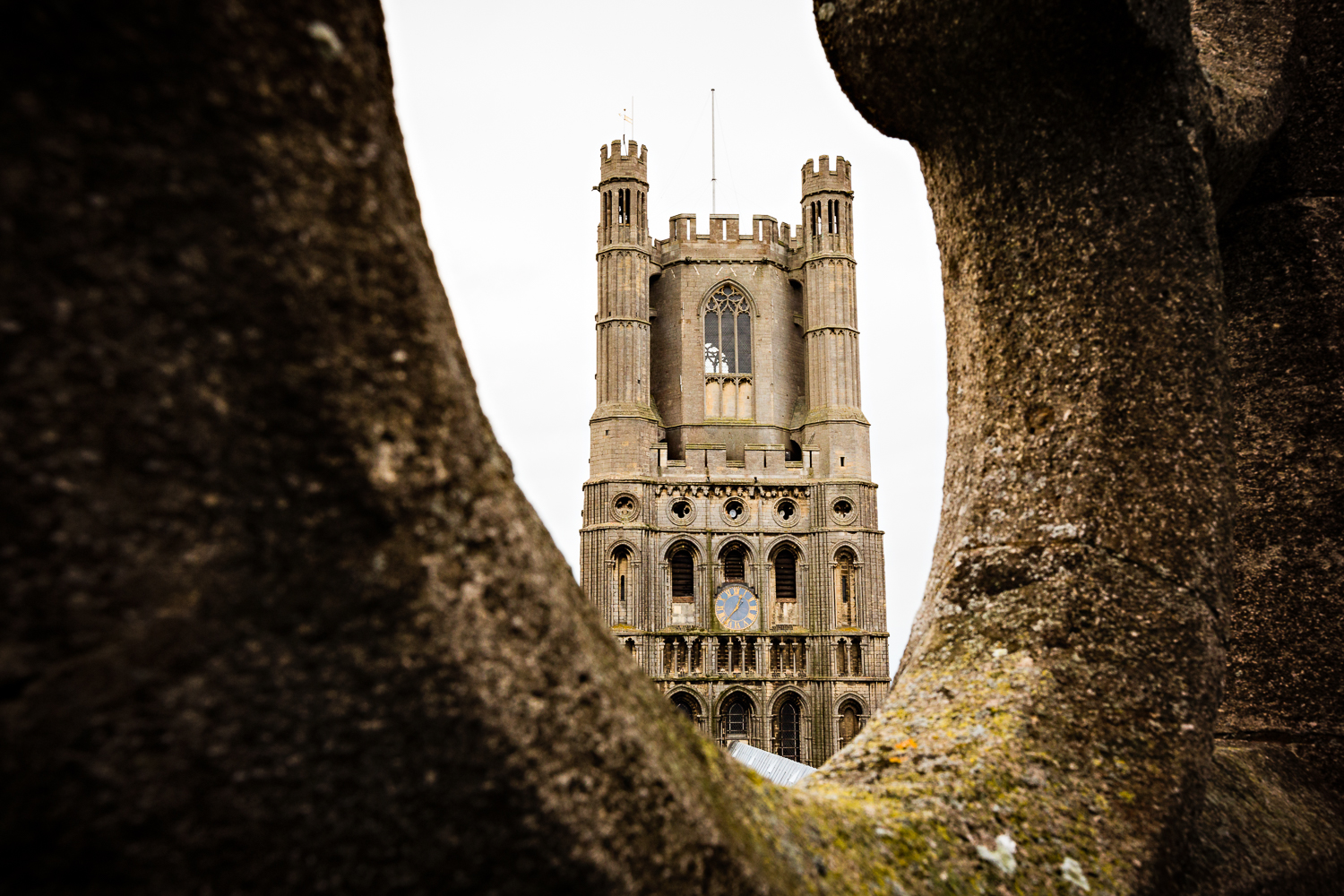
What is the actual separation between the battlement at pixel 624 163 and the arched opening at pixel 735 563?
12.8 m

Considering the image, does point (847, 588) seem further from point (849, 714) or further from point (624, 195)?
point (624, 195)

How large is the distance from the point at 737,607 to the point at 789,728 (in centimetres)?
421

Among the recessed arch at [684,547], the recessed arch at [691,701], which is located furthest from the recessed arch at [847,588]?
the recessed arch at [691,701]

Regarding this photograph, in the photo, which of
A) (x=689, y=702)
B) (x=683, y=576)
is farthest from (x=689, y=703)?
(x=683, y=576)

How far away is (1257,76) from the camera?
6.61 feet

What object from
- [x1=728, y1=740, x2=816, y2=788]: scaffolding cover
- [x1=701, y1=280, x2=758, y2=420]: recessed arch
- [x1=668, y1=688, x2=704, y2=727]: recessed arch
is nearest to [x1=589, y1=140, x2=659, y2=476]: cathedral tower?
[x1=701, y1=280, x2=758, y2=420]: recessed arch

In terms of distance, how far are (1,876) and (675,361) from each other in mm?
36422

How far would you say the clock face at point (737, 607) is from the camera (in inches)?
1355

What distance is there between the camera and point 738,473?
35.3 metres

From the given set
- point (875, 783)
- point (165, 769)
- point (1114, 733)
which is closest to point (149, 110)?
point (165, 769)

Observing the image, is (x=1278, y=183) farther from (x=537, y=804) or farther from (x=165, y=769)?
(x=165, y=769)

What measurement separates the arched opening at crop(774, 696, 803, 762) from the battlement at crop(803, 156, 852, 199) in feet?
56.4

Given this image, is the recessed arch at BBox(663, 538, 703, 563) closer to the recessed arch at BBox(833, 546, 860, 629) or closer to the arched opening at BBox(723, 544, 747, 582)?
the arched opening at BBox(723, 544, 747, 582)

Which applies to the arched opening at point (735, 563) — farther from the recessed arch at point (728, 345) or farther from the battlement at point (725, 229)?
the battlement at point (725, 229)
